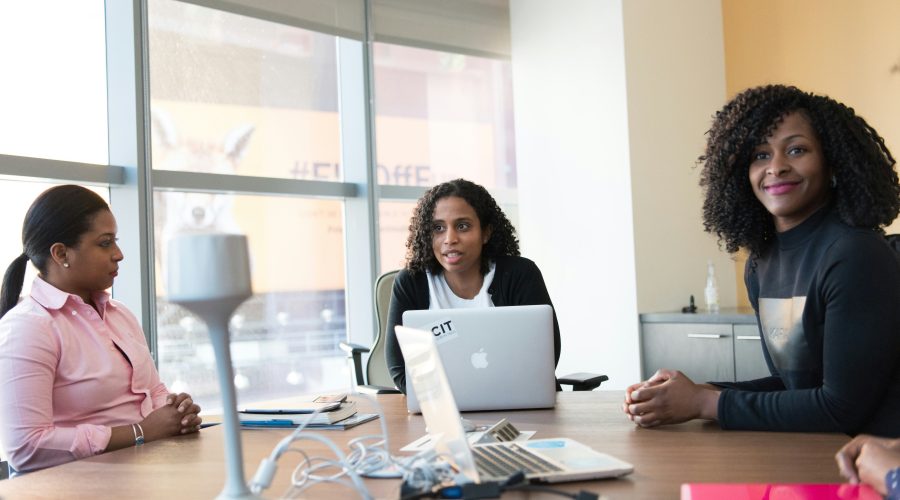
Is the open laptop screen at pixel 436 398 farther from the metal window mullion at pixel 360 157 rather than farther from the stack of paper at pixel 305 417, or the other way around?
the metal window mullion at pixel 360 157

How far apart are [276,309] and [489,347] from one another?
269 cm

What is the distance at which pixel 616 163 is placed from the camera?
4344 millimetres

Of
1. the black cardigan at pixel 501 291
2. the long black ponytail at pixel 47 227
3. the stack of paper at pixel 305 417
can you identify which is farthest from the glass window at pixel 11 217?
the stack of paper at pixel 305 417

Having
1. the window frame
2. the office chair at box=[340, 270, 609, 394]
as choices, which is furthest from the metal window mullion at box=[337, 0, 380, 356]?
the office chair at box=[340, 270, 609, 394]

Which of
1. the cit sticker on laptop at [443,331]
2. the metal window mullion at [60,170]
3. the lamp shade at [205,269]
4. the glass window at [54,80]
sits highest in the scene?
the glass window at [54,80]

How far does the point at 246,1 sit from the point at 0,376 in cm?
263

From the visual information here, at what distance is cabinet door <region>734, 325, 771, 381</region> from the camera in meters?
3.83

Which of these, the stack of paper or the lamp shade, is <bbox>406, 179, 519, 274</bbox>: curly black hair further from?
the lamp shade

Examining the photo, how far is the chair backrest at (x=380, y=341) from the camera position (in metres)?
3.61

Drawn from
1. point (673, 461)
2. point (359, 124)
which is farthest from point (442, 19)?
point (673, 461)

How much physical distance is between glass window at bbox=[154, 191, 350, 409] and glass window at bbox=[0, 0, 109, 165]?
49 cm

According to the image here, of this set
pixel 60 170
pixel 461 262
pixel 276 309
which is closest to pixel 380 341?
pixel 461 262

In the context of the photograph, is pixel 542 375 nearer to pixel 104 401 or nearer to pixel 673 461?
pixel 673 461

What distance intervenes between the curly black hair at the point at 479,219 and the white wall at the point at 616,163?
Answer: 4.04ft
